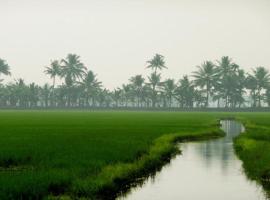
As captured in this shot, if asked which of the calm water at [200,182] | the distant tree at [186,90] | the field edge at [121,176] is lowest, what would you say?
the calm water at [200,182]

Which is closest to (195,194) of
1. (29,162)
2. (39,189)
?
(39,189)

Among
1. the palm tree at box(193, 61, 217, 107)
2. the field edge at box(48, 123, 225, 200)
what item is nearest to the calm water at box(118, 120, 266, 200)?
the field edge at box(48, 123, 225, 200)

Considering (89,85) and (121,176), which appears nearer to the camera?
(121,176)

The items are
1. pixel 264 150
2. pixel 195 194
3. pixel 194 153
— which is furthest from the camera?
pixel 194 153

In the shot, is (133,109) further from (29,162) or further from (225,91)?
(29,162)

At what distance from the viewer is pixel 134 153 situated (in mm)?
21484

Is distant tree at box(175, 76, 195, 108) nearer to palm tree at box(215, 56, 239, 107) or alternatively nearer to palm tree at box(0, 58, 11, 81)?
palm tree at box(215, 56, 239, 107)

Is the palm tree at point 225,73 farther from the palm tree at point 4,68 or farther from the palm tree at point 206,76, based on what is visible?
the palm tree at point 4,68

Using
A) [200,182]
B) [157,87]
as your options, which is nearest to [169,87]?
[157,87]

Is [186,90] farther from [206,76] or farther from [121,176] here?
[121,176]

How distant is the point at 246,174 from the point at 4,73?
142906 mm

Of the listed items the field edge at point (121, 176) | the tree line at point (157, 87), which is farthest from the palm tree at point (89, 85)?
the field edge at point (121, 176)

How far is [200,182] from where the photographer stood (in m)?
17.1

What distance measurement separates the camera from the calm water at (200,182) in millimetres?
14834
